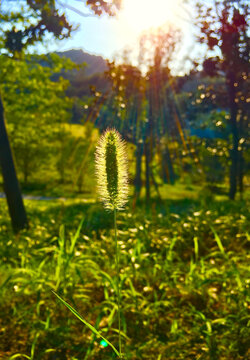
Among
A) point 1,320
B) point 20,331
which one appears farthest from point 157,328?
A: point 1,320

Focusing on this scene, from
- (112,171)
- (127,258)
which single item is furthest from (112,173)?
(127,258)

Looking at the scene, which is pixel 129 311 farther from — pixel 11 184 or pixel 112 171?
pixel 11 184

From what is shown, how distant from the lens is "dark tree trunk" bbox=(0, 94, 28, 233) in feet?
23.4

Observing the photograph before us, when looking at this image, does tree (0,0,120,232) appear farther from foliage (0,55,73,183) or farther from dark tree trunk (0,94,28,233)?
foliage (0,55,73,183)

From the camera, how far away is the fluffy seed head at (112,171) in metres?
1.62

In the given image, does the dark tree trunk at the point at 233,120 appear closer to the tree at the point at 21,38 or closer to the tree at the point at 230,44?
the tree at the point at 230,44

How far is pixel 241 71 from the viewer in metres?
11.9

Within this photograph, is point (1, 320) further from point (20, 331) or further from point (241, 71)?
point (241, 71)

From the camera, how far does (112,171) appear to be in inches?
63.8

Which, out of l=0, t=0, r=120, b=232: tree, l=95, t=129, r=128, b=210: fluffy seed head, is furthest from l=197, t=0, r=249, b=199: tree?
l=95, t=129, r=128, b=210: fluffy seed head

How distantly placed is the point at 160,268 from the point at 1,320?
1.73 meters

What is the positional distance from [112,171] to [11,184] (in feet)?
20.1

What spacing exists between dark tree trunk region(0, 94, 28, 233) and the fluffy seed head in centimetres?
575

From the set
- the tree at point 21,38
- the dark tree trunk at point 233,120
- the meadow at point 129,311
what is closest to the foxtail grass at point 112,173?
the meadow at point 129,311
